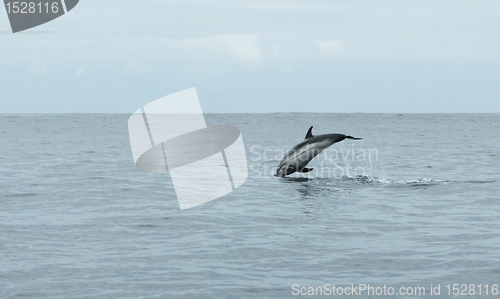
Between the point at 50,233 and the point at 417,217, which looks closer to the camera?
the point at 50,233

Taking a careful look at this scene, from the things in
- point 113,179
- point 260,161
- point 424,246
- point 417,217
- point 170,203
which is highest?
point 424,246

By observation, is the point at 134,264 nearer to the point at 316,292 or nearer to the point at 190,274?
the point at 190,274

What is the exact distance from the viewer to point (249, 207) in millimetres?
15352

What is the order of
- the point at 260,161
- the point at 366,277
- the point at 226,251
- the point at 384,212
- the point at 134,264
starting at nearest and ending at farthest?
the point at 366,277
the point at 134,264
the point at 226,251
the point at 384,212
the point at 260,161

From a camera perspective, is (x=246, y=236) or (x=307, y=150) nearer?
(x=246, y=236)

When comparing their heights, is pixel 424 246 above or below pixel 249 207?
above

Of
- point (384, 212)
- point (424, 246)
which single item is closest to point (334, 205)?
point (384, 212)

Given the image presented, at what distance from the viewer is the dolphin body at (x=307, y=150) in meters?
19.2

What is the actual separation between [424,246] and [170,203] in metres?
8.11

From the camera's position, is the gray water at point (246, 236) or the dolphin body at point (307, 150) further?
the dolphin body at point (307, 150)

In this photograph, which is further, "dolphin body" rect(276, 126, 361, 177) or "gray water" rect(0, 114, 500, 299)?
"dolphin body" rect(276, 126, 361, 177)

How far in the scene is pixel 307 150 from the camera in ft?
64.7

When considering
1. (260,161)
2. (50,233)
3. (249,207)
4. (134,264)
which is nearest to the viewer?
(134,264)

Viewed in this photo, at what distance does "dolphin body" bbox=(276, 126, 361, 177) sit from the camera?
1917 cm
